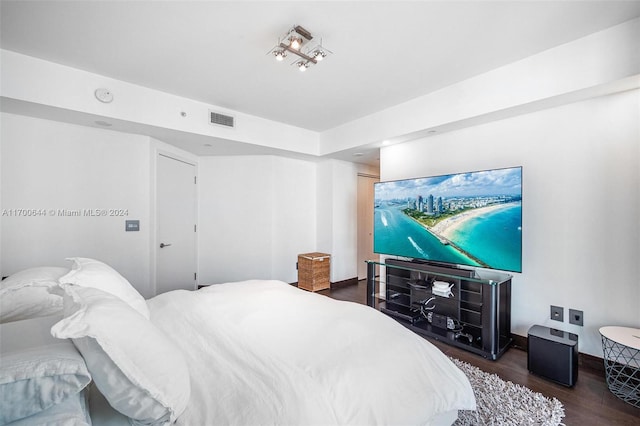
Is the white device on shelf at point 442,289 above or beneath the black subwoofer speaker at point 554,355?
above

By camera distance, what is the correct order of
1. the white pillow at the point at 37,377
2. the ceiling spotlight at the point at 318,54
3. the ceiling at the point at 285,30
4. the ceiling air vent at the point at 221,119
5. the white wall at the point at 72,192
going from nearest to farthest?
the white pillow at the point at 37,377
the ceiling at the point at 285,30
the ceiling spotlight at the point at 318,54
the white wall at the point at 72,192
the ceiling air vent at the point at 221,119

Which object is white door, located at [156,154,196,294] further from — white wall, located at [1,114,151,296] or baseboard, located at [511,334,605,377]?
baseboard, located at [511,334,605,377]

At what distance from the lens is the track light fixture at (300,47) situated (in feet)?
6.47

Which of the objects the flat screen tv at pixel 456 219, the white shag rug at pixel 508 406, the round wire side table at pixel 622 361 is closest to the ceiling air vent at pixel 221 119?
the flat screen tv at pixel 456 219

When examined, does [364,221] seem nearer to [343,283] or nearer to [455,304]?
[343,283]

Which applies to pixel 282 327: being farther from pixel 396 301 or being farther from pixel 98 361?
pixel 396 301

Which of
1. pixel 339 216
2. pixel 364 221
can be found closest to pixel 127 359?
pixel 339 216

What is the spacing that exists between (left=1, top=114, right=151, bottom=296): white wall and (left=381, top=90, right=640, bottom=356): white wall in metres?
4.07

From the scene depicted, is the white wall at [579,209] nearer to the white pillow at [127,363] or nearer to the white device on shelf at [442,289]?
the white device on shelf at [442,289]

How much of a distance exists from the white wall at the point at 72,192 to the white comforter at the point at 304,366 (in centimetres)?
180

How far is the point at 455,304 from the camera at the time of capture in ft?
9.43

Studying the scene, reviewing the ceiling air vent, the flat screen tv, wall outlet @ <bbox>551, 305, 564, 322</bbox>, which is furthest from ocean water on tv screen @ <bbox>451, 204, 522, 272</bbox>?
the ceiling air vent

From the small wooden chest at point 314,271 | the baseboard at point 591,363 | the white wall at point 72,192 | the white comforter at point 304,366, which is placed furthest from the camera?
the small wooden chest at point 314,271

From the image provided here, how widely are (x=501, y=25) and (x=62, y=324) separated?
9.47 ft
